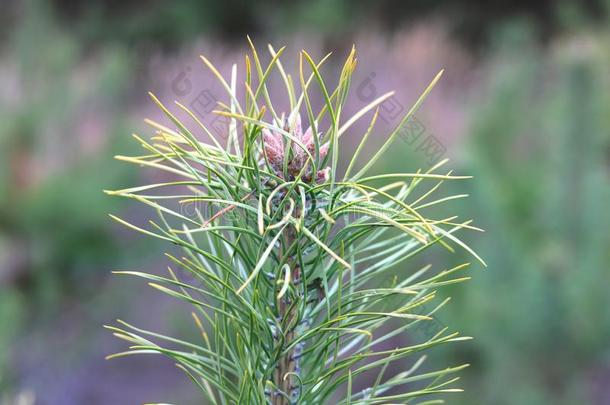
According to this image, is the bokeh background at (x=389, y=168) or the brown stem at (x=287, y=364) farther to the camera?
the bokeh background at (x=389, y=168)

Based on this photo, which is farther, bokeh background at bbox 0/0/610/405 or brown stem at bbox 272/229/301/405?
bokeh background at bbox 0/0/610/405

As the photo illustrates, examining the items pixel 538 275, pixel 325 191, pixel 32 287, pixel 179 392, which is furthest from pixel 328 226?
pixel 32 287

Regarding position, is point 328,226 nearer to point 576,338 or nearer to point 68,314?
point 576,338

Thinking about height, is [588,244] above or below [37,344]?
above

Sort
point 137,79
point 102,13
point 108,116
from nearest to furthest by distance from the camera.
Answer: point 108,116 → point 137,79 → point 102,13

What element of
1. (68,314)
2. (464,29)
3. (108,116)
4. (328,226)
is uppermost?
(464,29)

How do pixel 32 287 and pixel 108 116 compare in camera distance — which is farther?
pixel 108 116

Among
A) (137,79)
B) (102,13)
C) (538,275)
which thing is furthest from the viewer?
(102,13)

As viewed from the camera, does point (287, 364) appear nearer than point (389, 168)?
Yes
